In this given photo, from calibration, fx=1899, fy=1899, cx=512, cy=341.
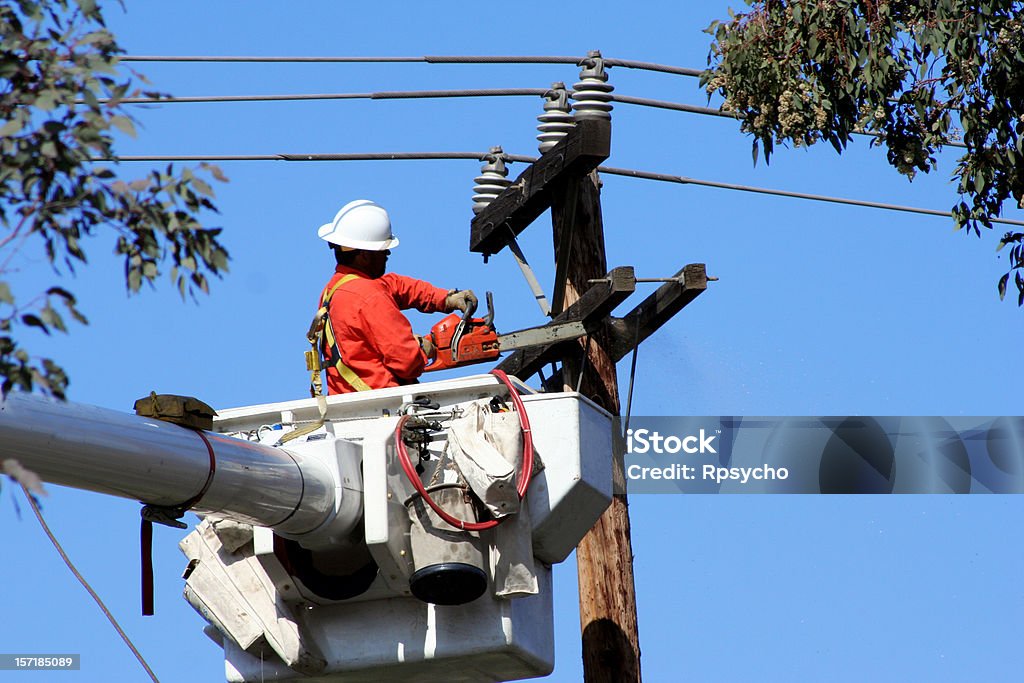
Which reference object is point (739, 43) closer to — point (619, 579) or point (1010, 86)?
point (1010, 86)

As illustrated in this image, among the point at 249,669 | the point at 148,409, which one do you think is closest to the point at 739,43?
the point at 148,409

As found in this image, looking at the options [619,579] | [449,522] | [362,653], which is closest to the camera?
[449,522]

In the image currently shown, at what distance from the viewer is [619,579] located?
44.5 ft

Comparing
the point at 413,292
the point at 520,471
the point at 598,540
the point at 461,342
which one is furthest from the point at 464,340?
the point at 598,540

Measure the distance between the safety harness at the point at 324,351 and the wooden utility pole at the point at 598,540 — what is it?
247cm

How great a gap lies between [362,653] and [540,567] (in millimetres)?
1193

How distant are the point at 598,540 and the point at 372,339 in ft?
10.3

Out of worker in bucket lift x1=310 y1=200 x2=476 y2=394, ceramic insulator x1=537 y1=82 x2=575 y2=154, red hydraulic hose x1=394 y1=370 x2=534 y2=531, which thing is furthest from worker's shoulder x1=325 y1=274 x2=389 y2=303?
ceramic insulator x1=537 y1=82 x2=575 y2=154

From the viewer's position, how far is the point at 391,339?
11.1 meters

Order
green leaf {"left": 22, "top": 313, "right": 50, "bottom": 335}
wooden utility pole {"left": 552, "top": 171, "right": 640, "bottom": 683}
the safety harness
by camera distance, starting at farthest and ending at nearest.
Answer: wooden utility pole {"left": 552, "top": 171, "right": 640, "bottom": 683} → the safety harness → green leaf {"left": 22, "top": 313, "right": 50, "bottom": 335}

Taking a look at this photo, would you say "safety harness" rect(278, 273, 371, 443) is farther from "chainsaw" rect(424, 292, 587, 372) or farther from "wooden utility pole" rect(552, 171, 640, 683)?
"wooden utility pole" rect(552, 171, 640, 683)

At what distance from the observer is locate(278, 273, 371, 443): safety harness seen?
11.1 m

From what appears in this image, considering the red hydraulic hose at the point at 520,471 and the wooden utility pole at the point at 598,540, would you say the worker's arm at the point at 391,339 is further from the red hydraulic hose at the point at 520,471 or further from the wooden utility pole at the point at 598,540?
the wooden utility pole at the point at 598,540

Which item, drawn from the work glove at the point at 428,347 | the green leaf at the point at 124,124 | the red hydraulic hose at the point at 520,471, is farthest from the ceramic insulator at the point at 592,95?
the green leaf at the point at 124,124
